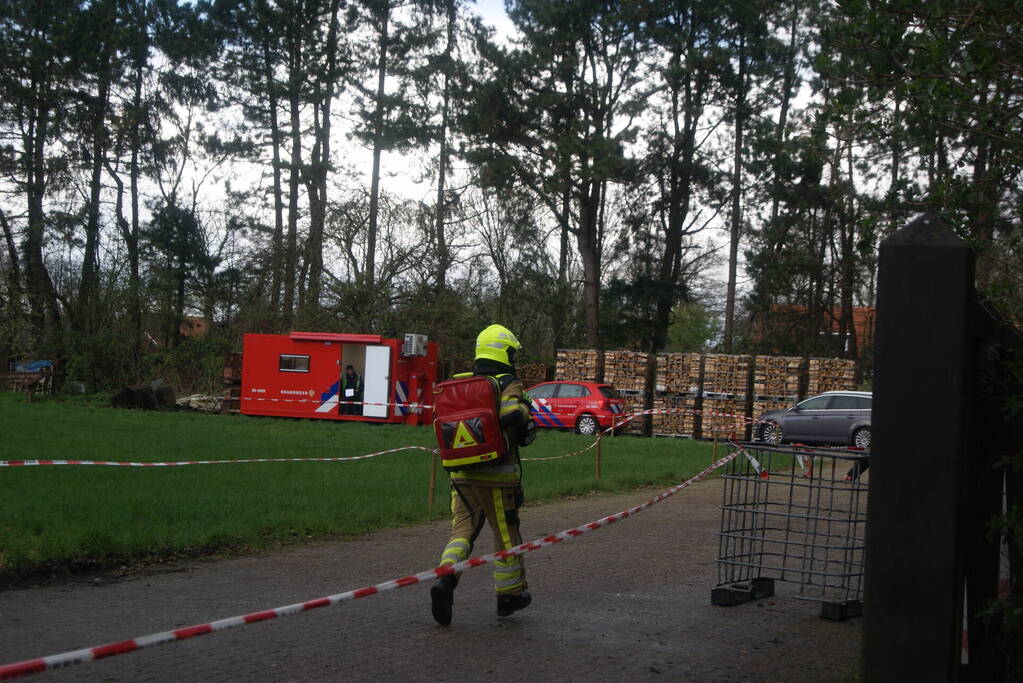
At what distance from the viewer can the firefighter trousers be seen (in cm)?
655

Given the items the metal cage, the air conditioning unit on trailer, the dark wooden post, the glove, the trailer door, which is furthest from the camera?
the air conditioning unit on trailer

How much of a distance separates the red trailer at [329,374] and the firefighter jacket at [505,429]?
862 inches

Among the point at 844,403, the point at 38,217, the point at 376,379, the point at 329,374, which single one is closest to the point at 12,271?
the point at 38,217

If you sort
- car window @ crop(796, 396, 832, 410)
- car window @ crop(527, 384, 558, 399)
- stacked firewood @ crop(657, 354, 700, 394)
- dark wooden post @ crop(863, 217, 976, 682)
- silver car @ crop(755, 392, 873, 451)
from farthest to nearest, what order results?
stacked firewood @ crop(657, 354, 700, 394), car window @ crop(527, 384, 558, 399), car window @ crop(796, 396, 832, 410), silver car @ crop(755, 392, 873, 451), dark wooden post @ crop(863, 217, 976, 682)

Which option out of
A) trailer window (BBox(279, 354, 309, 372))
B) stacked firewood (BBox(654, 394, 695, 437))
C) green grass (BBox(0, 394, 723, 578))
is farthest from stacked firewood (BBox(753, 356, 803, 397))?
trailer window (BBox(279, 354, 309, 372))

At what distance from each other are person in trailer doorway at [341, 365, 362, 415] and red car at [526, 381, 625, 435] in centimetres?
488

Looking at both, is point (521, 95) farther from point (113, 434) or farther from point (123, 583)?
point (123, 583)

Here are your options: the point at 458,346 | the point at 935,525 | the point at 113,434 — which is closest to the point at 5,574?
the point at 935,525

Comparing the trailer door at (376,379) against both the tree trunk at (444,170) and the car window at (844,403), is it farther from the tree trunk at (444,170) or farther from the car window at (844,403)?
the car window at (844,403)

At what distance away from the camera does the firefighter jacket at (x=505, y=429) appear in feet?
21.1

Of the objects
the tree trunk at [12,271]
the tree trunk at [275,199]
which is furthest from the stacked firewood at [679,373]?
the tree trunk at [12,271]

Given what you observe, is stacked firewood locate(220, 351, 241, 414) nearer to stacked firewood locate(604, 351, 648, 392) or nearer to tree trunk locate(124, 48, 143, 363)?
tree trunk locate(124, 48, 143, 363)

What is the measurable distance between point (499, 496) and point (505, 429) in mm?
468

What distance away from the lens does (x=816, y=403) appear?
26203 mm
